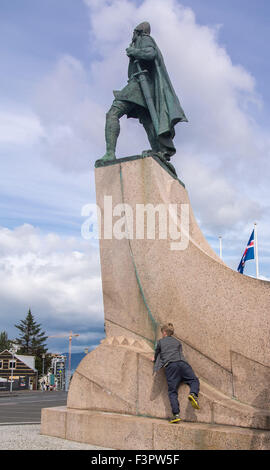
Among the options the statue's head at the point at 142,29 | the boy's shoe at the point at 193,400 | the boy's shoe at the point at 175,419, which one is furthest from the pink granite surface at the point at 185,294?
the statue's head at the point at 142,29

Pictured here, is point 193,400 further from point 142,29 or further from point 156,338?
point 142,29

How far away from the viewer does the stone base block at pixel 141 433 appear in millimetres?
4453

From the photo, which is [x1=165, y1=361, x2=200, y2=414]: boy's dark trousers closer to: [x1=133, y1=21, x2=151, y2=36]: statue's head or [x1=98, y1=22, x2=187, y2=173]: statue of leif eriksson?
[x1=98, y1=22, x2=187, y2=173]: statue of leif eriksson

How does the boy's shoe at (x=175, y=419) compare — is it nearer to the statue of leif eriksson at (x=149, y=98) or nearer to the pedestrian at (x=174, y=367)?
the pedestrian at (x=174, y=367)

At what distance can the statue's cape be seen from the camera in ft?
23.8

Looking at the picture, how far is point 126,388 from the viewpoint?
5.69 meters

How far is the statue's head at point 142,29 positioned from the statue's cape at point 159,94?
15 centimetres

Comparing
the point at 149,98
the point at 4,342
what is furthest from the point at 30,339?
the point at 149,98

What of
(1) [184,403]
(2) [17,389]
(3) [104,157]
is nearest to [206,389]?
(1) [184,403]

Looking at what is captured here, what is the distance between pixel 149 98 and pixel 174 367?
4297 mm

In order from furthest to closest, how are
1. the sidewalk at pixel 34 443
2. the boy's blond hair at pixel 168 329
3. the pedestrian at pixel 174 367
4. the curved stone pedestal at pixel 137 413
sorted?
the boy's blond hair at pixel 168 329 < the sidewalk at pixel 34 443 < the pedestrian at pixel 174 367 < the curved stone pedestal at pixel 137 413

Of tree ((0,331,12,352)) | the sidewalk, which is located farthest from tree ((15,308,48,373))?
the sidewalk

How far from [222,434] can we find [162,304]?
1.85m
